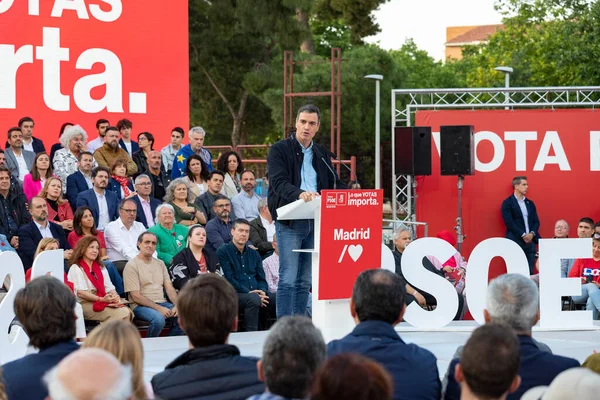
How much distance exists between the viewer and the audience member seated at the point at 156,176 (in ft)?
33.4

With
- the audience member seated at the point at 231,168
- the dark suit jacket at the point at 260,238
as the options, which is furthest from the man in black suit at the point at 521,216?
the dark suit jacket at the point at 260,238

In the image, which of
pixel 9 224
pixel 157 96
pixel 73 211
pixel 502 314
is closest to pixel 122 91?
pixel 157 96

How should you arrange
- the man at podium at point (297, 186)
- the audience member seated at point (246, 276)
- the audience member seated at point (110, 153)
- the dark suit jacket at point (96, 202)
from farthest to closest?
the audience member seated at point (110, 153) → the dark suit jacket at point (96, 202) → the audience member seated at point (246, 276) → the man at podium at point (297, 186)

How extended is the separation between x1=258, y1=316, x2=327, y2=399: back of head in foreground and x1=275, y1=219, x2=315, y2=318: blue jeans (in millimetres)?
3244

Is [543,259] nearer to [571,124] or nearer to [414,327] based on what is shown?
[414,327]

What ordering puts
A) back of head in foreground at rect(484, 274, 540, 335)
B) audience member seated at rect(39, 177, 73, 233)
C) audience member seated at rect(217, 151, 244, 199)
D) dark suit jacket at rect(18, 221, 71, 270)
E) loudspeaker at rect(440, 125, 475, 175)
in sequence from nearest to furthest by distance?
1. back of head in foreground at rect(484, 274, 540, 335)
2. dark suit jacket at rect(18, 221, 71, 270)
3. audience member seated at rect(39, 177, 73, 233)
4. audience member seated at rect(217, 151, 244, 199)
5. loudspeaker at rect(440, 125, 475, 175)

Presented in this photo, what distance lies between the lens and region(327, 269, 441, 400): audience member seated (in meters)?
3.46

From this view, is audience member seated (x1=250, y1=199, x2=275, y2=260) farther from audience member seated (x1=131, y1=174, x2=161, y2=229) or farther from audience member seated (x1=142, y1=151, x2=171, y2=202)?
audience member seated (x1=142, y1=151, x2=171, y2=202)

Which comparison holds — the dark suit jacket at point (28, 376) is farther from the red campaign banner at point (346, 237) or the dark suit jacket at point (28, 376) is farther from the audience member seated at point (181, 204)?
the audience member seated at point (181, 204)

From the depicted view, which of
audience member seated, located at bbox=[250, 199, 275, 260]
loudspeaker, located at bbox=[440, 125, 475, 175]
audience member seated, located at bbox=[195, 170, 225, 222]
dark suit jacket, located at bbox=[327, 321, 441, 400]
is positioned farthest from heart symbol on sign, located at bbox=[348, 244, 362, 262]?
loudspeaker, located at bbox=[440, 125, 475, 175]

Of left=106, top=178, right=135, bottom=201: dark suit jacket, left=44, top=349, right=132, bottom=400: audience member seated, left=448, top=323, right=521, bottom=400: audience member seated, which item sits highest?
left=106, top=178, right=135, bottom=201: dark suit jacket

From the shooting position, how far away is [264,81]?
22625mm

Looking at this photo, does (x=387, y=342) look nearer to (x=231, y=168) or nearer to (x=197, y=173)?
(x=197, y=173)

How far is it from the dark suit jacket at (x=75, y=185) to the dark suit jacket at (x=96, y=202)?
25 centimetres
